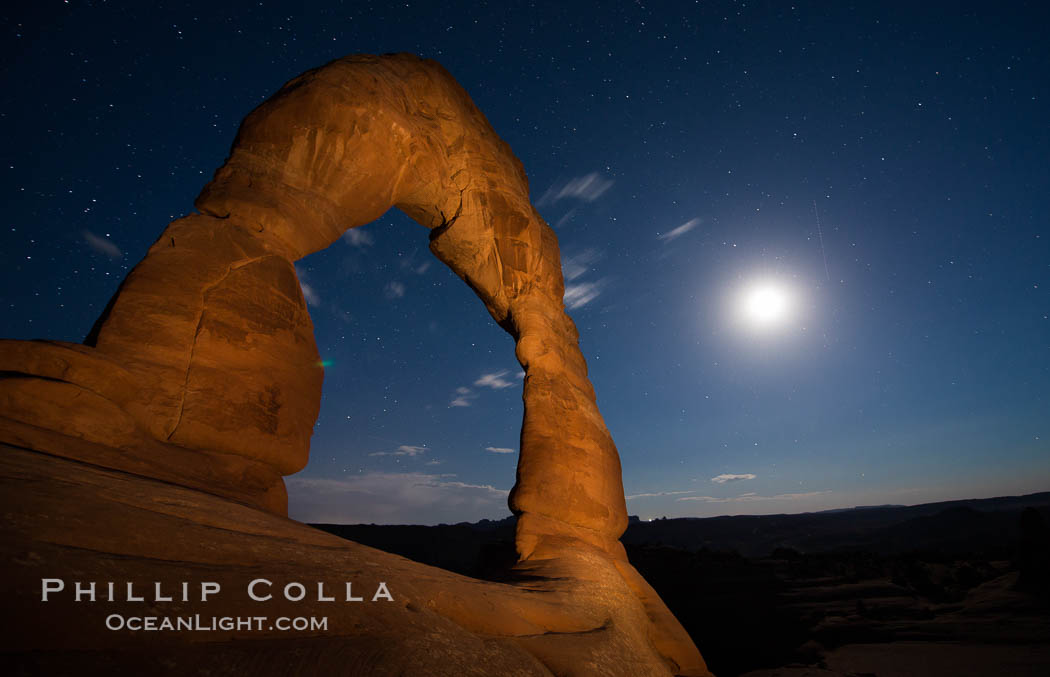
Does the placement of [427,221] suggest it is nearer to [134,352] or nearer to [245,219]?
[245,219]

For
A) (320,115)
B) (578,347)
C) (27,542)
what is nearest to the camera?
(27,542)

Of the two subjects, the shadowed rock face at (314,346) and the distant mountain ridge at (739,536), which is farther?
the distant mountain ridge at (739,536)

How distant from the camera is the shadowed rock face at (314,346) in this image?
11.0ft

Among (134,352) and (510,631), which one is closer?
(510,631)

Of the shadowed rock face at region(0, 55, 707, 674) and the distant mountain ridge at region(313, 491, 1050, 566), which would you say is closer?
the shadowed rock face at region(0, 55, 707, 674)

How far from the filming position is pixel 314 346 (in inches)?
207

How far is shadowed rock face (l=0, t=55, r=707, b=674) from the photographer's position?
3357mm

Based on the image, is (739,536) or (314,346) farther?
(739,536)

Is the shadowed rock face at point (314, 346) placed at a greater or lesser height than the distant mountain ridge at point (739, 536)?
greater

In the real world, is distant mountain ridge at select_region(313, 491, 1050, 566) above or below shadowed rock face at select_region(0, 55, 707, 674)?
below

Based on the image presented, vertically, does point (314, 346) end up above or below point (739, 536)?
above

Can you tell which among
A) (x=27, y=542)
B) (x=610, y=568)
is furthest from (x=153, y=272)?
(x=610, y=568)

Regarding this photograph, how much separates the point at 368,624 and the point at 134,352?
3.40 m

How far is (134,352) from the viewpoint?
154 inches
